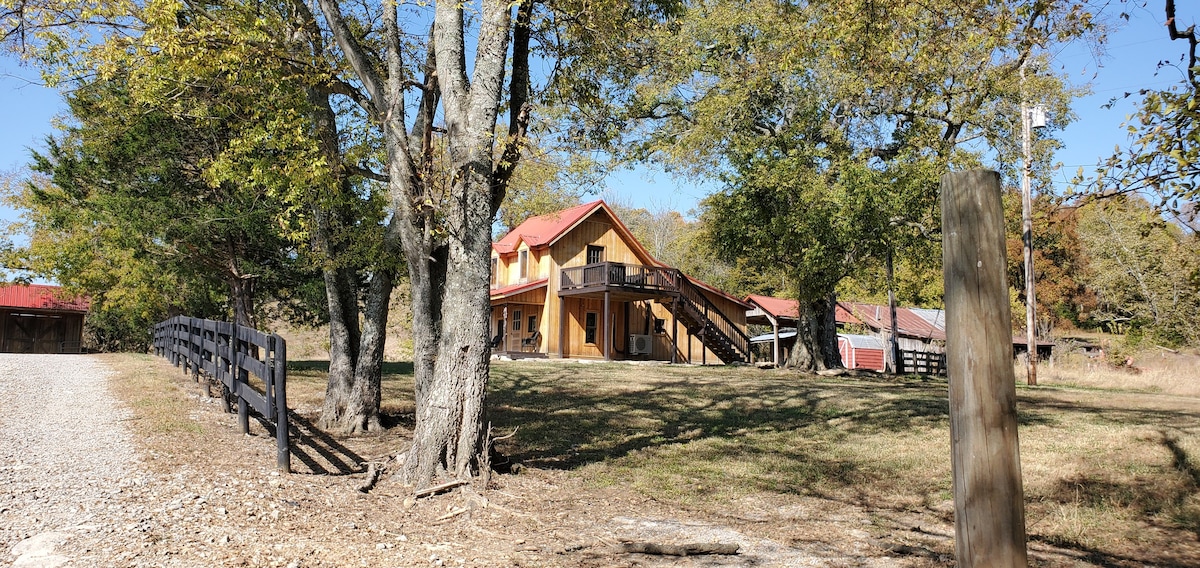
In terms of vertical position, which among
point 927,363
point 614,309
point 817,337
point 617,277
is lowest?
point 927,363

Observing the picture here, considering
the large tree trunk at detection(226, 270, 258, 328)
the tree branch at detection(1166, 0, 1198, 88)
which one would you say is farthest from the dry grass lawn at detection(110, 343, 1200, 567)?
the large tree trunk at detection(226, 270, 258, 328)

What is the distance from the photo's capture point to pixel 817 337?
76.2 feet

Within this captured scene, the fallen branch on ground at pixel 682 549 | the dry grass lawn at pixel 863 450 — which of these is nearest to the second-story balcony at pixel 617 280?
the dry grass lawn at pixel 863 450

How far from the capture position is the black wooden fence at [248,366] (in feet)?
21.9

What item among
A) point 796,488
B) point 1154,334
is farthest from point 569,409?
point 1154,334

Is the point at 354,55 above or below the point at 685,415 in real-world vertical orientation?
above

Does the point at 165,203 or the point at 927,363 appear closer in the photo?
the point at 165,203

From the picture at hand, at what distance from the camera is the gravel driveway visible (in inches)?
175

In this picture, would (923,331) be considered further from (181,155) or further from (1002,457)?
(1002,457)

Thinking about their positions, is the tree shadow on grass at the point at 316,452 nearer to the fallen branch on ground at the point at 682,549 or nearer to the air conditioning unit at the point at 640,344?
the fallen branch on ground at the point at 682,549

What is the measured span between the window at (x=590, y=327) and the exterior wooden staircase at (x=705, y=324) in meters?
3.52

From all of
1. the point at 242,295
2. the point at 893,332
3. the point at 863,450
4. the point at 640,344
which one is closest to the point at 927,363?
the point at 893,332

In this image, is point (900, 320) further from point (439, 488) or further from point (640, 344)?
point (439, 488)

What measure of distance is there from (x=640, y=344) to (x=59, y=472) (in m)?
Result: 27.0
